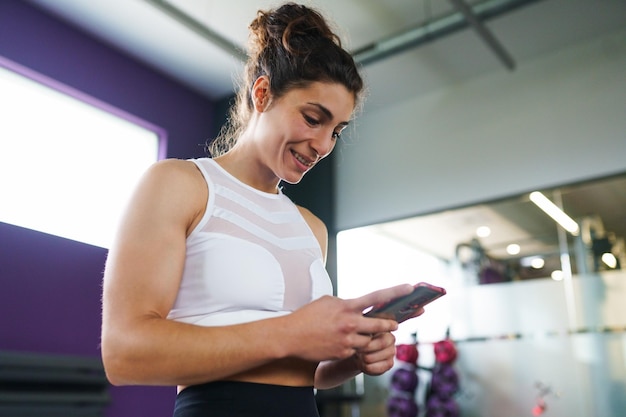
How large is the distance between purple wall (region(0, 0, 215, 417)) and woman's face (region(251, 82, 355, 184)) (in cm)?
246

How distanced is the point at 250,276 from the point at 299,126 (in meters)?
0.30

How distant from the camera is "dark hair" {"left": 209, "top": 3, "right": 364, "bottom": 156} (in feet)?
3.34

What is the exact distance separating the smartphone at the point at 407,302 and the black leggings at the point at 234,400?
0.17 m

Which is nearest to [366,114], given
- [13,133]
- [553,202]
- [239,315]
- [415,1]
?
[415,1]

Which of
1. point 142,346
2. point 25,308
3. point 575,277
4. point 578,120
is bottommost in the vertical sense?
point 142,346

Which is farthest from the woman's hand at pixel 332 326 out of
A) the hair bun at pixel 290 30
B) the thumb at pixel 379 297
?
the hair bun at pixel 290 30

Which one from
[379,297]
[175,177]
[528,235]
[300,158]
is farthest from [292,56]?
[528,235]

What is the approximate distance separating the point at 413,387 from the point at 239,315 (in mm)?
3150

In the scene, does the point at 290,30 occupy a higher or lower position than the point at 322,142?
higher

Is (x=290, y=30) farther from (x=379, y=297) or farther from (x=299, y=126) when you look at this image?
(x=379, y=297)

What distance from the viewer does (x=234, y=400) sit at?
2.50 ft

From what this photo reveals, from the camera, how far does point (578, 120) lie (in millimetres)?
3605

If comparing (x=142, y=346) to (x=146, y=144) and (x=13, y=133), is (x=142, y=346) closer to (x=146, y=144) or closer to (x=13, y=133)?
(x=13, y=133)

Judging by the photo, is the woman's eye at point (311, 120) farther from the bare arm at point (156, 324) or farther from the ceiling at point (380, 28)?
the ceiling at point (380, 28)
